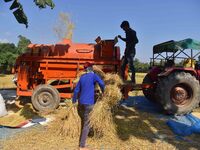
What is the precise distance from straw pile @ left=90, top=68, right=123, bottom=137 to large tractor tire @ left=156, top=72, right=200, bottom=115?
2.32 m

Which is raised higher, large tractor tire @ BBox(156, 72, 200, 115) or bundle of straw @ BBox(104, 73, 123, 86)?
bundle of straw @ BBox(104, 73, 123, 86)

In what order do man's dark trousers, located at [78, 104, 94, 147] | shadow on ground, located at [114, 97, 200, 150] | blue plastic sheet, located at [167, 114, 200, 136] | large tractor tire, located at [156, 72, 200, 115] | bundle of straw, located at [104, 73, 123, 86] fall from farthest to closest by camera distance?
large tractor tire, located at [156, 72, 200, 115], bundle of straw, located at [104, 73, 123, 86], blue plastic sheet, located at [167, 114, 200, 136], shadow on ground, located at [114, 97, 200, 150], man's dark trousers, located at [78, 104, 94, 147]

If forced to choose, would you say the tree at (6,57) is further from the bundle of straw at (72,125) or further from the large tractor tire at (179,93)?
the bundle of straw at (72,125)

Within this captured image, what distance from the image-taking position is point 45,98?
1023 centimetres

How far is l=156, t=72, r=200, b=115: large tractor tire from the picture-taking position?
9.77 meters

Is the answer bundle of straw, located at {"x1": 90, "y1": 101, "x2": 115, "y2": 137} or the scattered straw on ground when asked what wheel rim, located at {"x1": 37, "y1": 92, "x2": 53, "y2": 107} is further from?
bundle of straw, located at {"x1": 90, "y1": 101, "x2": 115, "y2": 137}

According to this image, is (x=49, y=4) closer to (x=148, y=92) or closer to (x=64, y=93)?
(x=64, y=93)

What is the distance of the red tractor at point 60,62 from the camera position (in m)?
10.6

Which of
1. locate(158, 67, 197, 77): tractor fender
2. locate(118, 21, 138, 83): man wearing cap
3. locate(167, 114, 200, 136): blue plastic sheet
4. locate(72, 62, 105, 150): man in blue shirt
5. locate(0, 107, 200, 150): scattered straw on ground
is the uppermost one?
locate(118, 21, 138, 83): man wearing cap

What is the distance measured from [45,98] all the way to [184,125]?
14.2ft

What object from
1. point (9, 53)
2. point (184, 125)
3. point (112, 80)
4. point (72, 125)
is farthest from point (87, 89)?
point (9, 53)

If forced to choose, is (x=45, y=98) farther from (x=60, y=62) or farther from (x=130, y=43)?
(x=130, y=43)

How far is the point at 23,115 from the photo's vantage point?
9508 millimetres

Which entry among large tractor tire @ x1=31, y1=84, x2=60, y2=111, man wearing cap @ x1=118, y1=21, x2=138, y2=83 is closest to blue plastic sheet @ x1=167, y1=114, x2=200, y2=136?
man wearing cap @ x1=118, y1=21, x2=138, y2=83
